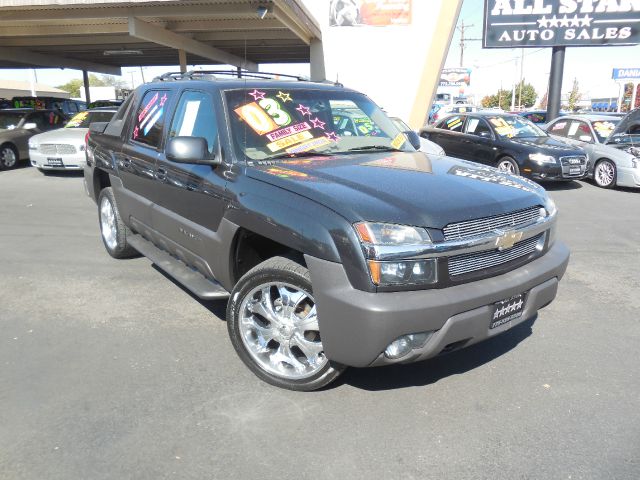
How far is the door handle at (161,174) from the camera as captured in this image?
4215mm

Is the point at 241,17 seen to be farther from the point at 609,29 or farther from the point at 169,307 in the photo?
the point at 169,307

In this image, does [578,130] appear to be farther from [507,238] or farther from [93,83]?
[93,83]

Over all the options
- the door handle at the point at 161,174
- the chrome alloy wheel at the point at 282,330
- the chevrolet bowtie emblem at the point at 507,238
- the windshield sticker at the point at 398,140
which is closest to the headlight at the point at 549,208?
the chevrolet bowtie emblem at the point at 507,238

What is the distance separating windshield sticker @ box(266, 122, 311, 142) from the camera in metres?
3.76

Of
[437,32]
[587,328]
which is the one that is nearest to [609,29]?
[437,32]

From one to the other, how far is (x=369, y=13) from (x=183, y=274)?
63.5 feet

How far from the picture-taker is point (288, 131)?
386 centimetres

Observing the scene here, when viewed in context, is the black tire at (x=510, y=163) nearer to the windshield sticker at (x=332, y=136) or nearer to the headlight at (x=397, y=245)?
the windshield sticker at (x=332, y=136)

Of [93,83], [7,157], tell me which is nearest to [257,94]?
[7,157]

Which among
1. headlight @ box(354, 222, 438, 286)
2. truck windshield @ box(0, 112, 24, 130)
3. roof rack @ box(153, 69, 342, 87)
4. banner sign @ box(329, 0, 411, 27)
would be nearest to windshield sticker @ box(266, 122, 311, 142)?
roof rack @ box(153, 69, 342, 87)

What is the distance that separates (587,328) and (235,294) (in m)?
2.79

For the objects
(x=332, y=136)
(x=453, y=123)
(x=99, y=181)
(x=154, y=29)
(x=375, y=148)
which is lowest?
(x=453, y=123)

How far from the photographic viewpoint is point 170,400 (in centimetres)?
316

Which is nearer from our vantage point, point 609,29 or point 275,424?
point 275,424
